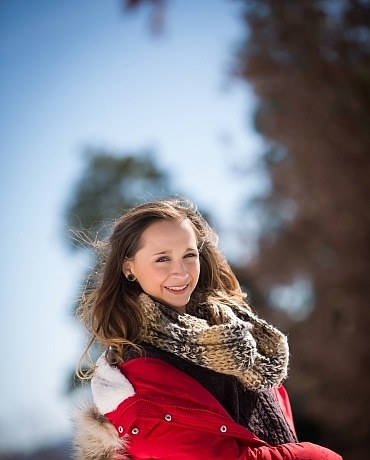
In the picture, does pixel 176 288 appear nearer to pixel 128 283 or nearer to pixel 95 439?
pixel 128 283

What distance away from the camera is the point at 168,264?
1.94 metres

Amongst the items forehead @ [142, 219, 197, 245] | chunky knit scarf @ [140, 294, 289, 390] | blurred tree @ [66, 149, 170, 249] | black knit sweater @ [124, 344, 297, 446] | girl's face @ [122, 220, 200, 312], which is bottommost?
black knit sweater @ [124, 344, 297, 446]

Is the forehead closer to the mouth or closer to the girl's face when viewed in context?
the girl's face

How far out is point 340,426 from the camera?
7.80 m

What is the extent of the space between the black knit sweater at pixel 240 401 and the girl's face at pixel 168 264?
5.7 inches

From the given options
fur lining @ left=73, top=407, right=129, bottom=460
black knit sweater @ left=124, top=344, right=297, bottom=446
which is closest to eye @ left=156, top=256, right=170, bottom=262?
black knit sweater @ left=124, top=344, right=297, bottom=446

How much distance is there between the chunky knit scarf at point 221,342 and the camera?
1.83 metres

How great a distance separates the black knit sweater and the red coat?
1.6 inches

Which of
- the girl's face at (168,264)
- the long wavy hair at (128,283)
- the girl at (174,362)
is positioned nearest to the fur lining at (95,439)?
the girl at (174,362)

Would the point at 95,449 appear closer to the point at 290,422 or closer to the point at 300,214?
the point at 290,422

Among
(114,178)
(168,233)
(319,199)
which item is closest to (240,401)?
(168,233)

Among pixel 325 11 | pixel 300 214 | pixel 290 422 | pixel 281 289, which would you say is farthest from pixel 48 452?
pixel 290 422

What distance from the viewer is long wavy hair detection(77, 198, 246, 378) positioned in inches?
75.6

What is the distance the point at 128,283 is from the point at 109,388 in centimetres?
31
